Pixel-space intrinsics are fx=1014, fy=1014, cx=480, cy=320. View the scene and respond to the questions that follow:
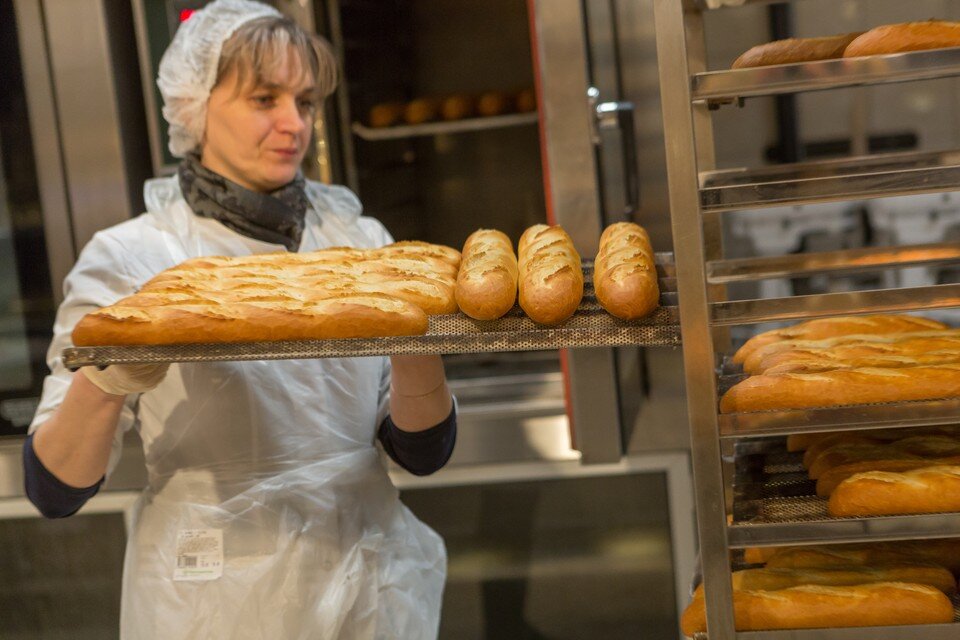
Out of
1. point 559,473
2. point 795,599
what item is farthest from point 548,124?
point 795,599

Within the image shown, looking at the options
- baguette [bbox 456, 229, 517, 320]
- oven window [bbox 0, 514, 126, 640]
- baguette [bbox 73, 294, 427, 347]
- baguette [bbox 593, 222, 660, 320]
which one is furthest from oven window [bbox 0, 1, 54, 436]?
baguette [bbox 593, 222, 660, 320]

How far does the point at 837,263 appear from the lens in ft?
4.05

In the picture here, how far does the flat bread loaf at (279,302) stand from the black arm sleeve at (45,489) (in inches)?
15.9

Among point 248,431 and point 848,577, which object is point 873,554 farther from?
point 248,431

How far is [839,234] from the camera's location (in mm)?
2500

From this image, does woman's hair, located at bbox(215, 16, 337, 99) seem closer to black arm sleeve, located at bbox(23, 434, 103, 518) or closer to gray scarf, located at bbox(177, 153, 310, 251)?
gray scarf, located at bbox(177, 153, 310, 251)

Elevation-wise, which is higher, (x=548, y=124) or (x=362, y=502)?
(x=548, y=124)

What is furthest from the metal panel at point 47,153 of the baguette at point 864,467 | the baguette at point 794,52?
the baguette at point 864,467

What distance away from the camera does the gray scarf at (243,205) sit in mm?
1735

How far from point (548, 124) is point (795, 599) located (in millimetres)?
1212

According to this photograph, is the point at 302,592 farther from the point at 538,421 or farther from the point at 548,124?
the point at 548,124

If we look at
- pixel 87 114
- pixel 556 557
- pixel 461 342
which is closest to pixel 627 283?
pixel 461 342

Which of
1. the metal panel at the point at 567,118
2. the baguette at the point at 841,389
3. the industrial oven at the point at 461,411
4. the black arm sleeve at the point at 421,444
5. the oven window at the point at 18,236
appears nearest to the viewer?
the baguette at the point at 841,389

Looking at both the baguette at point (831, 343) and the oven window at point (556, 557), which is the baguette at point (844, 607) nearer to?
the baguette at point (831, 343)
